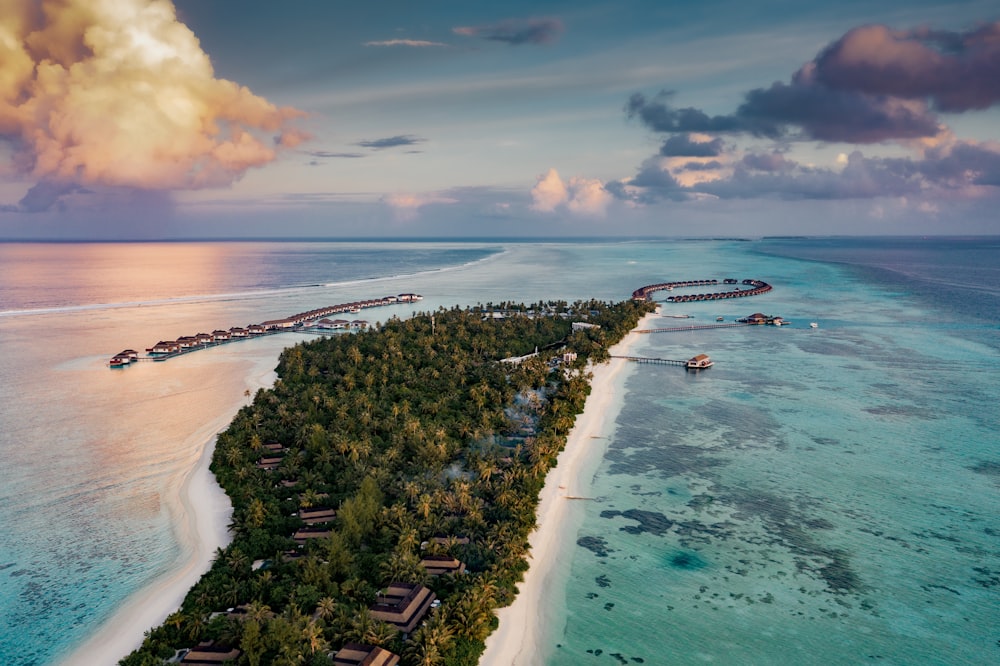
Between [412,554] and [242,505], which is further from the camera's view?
[242,505]

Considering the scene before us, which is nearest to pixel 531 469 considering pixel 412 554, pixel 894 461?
pixel 412 554

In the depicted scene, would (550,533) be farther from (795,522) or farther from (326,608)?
(795,522)

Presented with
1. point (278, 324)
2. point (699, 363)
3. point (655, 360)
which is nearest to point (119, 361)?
point (278, 324)

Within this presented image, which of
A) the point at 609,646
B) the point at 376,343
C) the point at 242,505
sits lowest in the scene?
the point at 609,646

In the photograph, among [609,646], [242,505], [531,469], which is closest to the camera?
[609,646]

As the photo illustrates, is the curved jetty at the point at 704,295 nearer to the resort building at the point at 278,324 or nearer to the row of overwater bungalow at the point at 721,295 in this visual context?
the row of overwater bungalow at the point at 721,295

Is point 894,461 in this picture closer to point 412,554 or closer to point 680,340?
point 412,554
